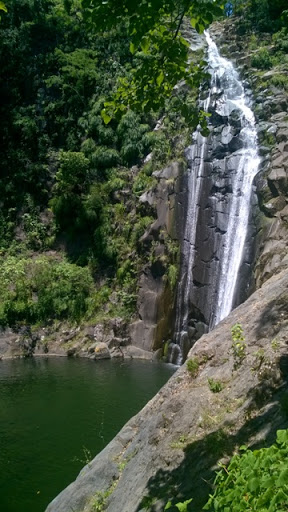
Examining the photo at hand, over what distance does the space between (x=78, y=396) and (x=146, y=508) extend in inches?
399

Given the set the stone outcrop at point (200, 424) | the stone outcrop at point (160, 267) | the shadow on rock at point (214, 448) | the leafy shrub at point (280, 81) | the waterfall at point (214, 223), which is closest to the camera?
the shadow on rock at point (214, 448)

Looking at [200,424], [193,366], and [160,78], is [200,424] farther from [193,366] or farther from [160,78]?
[160,78]

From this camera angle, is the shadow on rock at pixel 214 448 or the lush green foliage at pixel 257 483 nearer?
the lush green foliage at pixel 257 483

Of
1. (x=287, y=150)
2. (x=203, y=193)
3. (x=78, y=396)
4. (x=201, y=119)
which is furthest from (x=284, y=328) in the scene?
(x=203, y=193)

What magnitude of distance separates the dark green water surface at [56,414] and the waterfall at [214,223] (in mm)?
2483

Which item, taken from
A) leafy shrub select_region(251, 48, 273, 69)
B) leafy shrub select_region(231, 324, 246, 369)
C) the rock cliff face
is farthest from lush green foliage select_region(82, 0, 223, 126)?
leafy shrub select_region(251, 48, 273, 69)

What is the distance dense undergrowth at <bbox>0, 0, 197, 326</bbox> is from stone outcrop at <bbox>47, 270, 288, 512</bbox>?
47.0 feet

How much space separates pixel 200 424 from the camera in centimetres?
517

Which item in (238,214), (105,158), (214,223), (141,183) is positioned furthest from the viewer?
(105,158)

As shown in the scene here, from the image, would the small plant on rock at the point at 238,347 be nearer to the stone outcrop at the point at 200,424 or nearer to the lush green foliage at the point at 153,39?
the stone outcrop at the point at 200,424

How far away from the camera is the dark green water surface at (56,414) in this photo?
29.3 ft

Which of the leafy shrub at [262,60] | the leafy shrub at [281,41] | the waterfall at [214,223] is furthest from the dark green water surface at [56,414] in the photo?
the leafy shrub at [281,41]

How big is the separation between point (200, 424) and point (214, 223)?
592 inches

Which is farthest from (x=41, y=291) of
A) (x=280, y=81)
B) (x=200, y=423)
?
(x=200, y=423)
